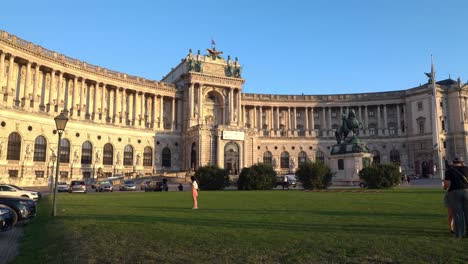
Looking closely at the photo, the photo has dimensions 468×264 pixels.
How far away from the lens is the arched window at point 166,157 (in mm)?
81188

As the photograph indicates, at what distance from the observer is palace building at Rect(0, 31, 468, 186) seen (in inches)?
2338

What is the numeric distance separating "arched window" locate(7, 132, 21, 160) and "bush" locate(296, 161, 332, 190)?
145ft

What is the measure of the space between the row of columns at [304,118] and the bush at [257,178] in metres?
53.9

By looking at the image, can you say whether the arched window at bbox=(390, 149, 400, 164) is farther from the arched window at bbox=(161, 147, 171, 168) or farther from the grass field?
the grass field

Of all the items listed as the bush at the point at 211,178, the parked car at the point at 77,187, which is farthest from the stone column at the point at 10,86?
the bush at the point at 211,178

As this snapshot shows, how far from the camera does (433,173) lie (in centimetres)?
8306

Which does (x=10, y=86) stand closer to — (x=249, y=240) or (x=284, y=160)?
(x=249, y=240)

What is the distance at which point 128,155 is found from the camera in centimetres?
7588

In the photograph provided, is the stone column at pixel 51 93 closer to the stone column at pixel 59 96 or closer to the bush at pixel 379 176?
the stone column at pixel 59 96

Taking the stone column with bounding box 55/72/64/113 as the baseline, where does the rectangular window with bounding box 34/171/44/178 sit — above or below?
below

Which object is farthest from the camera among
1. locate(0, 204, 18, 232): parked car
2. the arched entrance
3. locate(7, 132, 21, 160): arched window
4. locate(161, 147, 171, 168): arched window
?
locate(161, 147, 171, 168): arched window

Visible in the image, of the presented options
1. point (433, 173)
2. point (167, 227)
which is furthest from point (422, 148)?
point (167, 227)

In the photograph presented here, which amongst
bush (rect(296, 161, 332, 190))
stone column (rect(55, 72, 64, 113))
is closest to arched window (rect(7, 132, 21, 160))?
stone column (rect(55, 72, 64, 113))

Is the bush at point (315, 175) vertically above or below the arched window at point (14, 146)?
below
